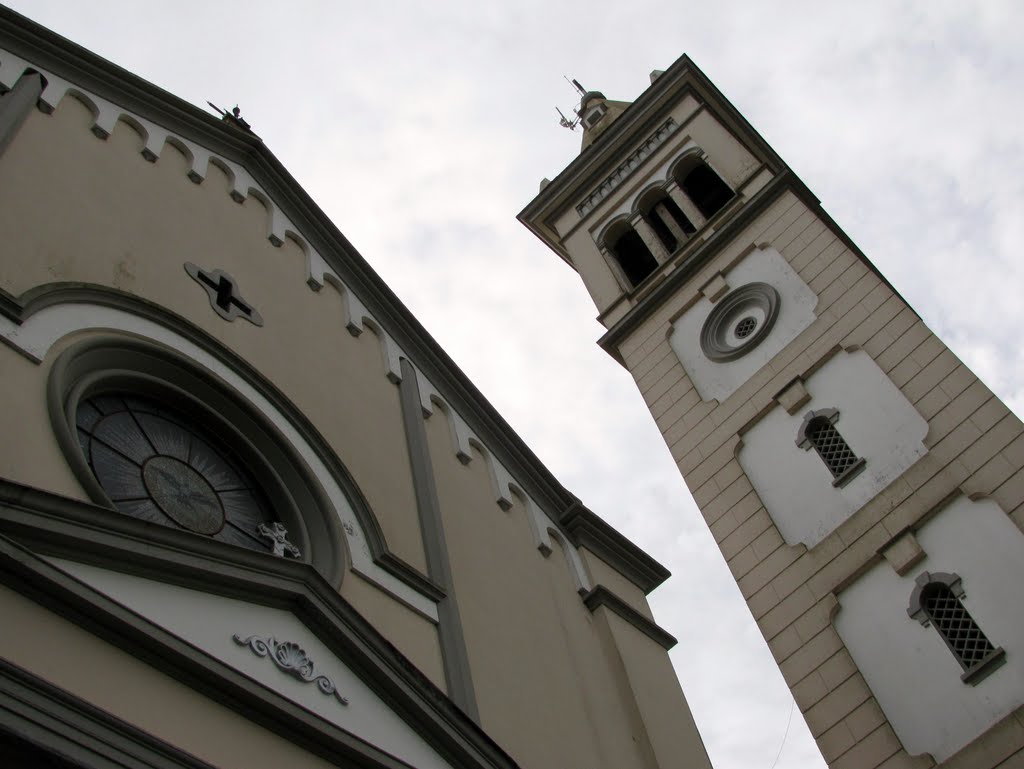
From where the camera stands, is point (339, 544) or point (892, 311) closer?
point (339, 544)

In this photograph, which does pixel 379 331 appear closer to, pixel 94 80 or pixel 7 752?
pixel 94 80

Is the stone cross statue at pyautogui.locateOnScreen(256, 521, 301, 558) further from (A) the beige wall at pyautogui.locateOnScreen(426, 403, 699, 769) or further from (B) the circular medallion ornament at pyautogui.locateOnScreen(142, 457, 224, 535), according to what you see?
(A) the beige wall at pyautogui.locateOnScreen(426, 403, 699, 769)

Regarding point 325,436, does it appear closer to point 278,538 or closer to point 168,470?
point 278,538

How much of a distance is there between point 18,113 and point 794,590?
35.0 feet

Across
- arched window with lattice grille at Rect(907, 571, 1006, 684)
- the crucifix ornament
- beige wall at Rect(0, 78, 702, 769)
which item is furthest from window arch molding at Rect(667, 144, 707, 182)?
the crucifix ornament

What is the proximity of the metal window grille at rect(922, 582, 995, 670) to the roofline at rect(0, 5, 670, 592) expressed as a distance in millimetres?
3412

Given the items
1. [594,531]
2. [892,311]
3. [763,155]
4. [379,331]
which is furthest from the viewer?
[763,155]

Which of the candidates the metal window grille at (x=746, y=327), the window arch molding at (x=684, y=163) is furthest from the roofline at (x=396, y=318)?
the window arch molding at (x=684, y=163)

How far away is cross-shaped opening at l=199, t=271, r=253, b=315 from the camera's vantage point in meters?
8.09

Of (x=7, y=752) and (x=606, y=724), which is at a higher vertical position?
(x=606, y=724)

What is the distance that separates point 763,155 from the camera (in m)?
22.6

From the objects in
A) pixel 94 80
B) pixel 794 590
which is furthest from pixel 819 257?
pixel 94 80

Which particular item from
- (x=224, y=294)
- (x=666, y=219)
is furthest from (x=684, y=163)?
(x=224, y=294)

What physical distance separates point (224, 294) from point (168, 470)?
71.2 inches
